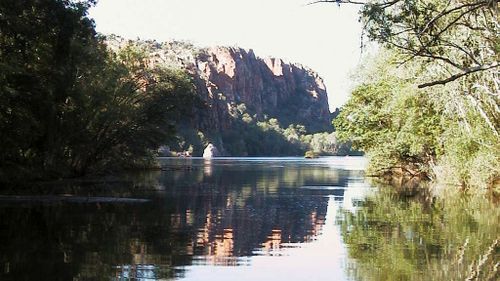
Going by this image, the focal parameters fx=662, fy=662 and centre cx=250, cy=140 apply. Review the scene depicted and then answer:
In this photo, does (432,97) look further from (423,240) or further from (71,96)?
(71,96)

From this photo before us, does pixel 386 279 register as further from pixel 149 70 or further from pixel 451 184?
pixel 149 70

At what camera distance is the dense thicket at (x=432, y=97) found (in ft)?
50.2

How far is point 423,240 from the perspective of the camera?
16.6m

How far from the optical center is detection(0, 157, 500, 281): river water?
1212 cm

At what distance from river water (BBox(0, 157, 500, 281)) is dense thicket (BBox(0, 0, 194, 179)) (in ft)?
Result: 13.7

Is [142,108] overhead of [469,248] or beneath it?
overhead

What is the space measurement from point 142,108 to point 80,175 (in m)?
10.2

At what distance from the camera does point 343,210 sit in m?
25.3

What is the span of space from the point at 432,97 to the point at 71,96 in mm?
18960

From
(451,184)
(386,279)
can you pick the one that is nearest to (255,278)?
(386,279)

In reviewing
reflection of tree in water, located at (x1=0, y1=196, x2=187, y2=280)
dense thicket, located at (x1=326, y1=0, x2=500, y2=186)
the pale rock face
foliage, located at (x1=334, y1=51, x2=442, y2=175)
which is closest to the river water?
reflection of tree in water, located at (x1=0, y1=196, x2=187, y2=280)

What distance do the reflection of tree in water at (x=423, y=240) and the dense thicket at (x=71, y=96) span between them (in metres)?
13.8

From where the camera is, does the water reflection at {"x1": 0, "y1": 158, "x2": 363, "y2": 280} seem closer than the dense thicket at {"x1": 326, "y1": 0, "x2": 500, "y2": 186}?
Yes

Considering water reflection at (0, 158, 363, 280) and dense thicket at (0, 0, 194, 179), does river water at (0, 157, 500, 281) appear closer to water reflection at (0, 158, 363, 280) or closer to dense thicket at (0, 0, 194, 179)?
water reflection at (0, 158, 363, 280)
